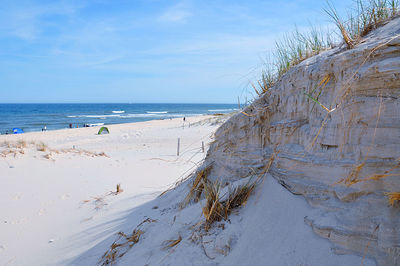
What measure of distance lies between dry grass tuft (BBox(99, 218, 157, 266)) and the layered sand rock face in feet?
6.26

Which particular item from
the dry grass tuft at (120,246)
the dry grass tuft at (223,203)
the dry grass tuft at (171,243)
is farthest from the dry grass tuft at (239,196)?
the dry grass tuft at (120,246)

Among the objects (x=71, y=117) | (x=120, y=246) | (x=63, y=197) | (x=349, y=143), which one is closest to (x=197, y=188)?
(x=120, y=246)

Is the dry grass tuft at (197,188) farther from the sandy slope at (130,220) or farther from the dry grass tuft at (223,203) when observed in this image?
the dry grass tuft at (223,203)

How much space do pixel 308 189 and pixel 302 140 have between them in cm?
46

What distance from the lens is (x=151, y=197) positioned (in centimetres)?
556

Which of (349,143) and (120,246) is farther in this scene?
(120,246)

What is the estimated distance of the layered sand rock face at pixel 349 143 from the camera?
1.93 meters

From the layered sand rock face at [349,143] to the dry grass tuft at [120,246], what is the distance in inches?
75.1

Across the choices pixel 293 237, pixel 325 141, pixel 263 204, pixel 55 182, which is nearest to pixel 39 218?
pixel 55 182

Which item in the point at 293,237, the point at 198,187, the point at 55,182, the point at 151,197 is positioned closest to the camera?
the point at 293,237

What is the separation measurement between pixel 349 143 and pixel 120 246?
2888mm

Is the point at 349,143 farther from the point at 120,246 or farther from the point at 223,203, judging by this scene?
the point at 120,246

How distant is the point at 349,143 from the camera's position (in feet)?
7.04

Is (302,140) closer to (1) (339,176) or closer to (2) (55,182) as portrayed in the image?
(1) (339,176)
